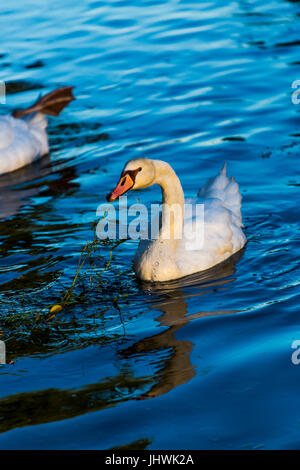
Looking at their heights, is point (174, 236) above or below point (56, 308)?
above

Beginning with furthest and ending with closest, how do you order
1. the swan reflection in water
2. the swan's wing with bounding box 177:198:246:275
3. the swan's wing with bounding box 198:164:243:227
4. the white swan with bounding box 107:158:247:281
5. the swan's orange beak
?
the swan's wing with bounding box 198:164:243:227 → the swan's wing with bounding box 177:198:246:275 → the white swan with bounding box 107:158:247:281 → the swan's orange beak → the swan reflection in water

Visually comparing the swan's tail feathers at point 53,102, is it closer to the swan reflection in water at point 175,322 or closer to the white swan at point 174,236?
the white swan at point 174,236

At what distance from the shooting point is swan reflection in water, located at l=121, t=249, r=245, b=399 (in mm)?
5297

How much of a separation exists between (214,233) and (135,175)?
1.28 metres

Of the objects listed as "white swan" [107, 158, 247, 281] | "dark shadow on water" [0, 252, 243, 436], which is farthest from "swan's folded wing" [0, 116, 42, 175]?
"dark shadow on water" [0, 252, 243, 436]

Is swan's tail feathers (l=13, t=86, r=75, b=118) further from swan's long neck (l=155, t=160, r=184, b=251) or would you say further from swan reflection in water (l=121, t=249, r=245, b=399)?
swan's long neck (l=155, t=160, r=184, b=251)

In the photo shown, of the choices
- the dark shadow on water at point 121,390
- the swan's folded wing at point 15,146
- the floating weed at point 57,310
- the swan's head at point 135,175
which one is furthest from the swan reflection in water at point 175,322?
the swan's folded wing at point 15,146

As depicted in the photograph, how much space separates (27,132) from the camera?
1109 cm

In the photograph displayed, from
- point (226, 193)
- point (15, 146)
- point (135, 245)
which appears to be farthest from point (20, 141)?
point (226, 193)

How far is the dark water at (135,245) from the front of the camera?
16.1 feet

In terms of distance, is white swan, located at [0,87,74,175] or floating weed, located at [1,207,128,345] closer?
floating weed, located at [1,207,128,345]

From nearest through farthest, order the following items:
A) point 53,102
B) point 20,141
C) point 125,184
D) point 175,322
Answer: point 175,322, point 125,184, point 20,141, point 53,102

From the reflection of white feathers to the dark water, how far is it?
5.4 inches

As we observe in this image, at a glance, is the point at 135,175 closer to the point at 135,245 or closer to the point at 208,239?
the point at 208,239
